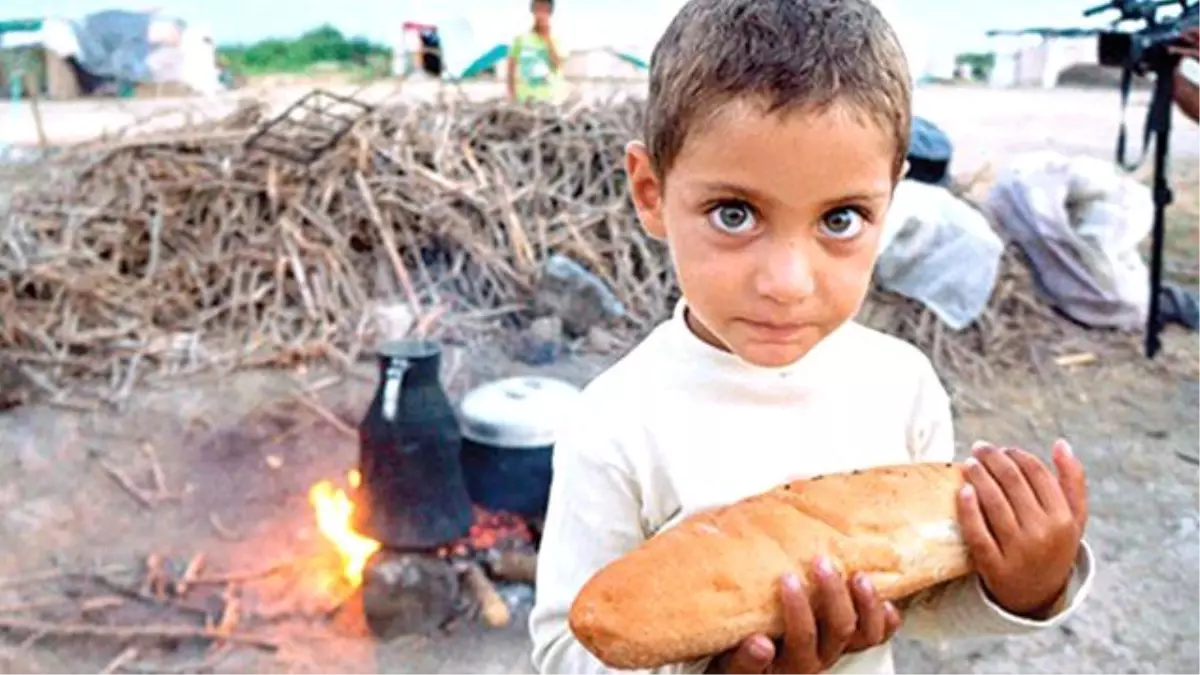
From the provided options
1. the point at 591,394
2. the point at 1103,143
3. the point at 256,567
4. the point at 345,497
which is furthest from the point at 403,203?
the point at 1103,143

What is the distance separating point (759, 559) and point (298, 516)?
3.14 metres

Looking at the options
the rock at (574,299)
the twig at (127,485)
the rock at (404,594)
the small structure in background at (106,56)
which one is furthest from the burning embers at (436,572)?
the small structure in background at (106,56)

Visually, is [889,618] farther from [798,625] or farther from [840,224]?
[840,224]

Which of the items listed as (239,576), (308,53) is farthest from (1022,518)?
(308,53)

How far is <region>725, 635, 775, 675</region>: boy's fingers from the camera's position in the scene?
99cm

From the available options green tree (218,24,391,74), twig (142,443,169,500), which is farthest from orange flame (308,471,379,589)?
green tree (218,24,391,74)

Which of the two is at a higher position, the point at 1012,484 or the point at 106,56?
the point at 1012,484

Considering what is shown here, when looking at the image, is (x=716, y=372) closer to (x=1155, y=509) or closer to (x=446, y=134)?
(x=1155, y=509)

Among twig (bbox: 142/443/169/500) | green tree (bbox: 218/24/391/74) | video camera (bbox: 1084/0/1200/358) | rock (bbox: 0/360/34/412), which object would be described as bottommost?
green tree (bbox: 218/24/391/74)

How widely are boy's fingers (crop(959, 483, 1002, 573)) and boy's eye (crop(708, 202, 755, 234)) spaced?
32cm

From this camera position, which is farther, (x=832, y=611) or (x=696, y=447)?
(x=696, y=447)

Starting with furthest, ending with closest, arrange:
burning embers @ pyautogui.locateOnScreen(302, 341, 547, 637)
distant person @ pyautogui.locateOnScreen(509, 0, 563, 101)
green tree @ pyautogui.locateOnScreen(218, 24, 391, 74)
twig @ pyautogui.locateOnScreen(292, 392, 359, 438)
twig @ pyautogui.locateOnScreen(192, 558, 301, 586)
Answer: green tree @ pyautogui.locateOnScreen(218, 24, 391, 74)
distant person @ pyautogui.locateOnScreen(509, 0, 563, 101)
twig @ pyautogui.locateOnScreen(292, 392, 359, 438)
twig @ pyautogui.locateOnScreen(192, 558, 301, 586)
burning embers @ pyautogui.locateOnScreen(302, 341, 547, 637)

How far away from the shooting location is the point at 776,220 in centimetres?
100

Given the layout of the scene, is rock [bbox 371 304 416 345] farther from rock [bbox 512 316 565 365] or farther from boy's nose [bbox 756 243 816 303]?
boy's nose [bbox 756 243 816 303]
